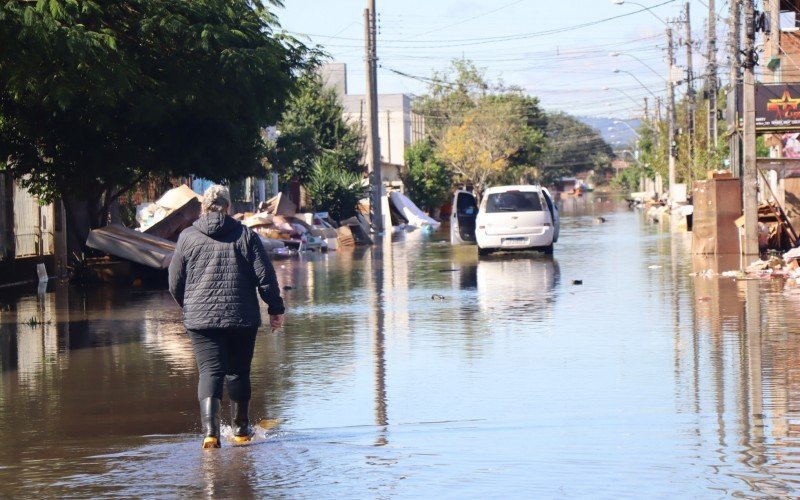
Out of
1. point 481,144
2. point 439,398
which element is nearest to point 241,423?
point 439,398

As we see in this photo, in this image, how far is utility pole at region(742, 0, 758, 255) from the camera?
24.2m

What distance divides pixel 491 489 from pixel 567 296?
12.2 metres

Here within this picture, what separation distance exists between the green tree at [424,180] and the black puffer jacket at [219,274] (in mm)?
62805

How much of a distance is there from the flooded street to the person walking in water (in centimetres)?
37

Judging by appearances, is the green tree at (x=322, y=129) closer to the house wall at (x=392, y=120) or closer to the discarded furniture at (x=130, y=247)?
the discarded furniture at (x=130, y=247)

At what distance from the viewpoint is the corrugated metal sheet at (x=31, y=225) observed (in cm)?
2573

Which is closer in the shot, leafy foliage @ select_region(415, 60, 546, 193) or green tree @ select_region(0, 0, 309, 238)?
green tree @ select_region(0, 0, 309, 238)

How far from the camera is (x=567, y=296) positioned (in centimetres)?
1889

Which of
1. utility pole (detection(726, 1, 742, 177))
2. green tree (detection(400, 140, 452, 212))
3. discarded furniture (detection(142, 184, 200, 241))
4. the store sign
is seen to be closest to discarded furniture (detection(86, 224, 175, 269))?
discarded furniture (detection(142, 184, 200, 241))

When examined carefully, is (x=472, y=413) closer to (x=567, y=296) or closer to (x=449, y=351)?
(x=449, y=351)

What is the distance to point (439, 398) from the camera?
33.0 ft

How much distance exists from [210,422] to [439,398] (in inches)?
97.7

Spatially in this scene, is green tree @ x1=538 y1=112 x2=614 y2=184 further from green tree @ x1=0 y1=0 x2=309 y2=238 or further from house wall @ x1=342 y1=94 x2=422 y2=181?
green tree @ x1=0 y1=0 x2=309 y2=238

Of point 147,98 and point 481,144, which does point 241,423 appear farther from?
point 481,144
